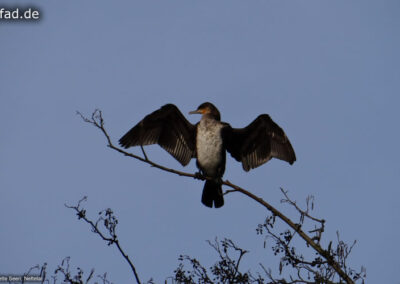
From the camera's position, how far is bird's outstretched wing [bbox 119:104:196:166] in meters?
8.38

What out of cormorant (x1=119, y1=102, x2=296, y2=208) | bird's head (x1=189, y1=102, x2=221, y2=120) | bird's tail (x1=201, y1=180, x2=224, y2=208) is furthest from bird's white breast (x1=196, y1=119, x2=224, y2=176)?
bird's head (x1=189, y1=102, x2=221, y2=120)

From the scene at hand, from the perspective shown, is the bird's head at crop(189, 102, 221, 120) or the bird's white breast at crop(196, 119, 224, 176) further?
the bird's head at crop(189, 102, 221, 120)

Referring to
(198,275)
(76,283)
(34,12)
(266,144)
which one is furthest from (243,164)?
(34,12)

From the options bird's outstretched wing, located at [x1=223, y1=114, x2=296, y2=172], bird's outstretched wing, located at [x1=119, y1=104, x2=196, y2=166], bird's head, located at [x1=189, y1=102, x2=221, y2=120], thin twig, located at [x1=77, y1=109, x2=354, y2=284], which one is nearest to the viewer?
thin twig, located at [x1=77, y1=109, x2=354, y2=284]

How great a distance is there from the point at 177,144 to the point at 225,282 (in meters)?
3.12

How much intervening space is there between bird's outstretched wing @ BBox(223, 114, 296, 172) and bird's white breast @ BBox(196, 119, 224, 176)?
0.20 metres

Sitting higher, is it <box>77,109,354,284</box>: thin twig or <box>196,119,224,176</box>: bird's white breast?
<box>196,119,224,176</box>: bird's white breast

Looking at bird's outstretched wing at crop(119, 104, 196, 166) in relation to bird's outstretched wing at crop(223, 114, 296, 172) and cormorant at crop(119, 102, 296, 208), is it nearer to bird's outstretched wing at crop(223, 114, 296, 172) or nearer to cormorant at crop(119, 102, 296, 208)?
cormorant at crop(119, 102, 296, 208)

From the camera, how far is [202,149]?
823 cm

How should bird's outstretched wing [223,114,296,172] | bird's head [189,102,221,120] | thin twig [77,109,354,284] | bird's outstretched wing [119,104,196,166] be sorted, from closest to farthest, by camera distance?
A: thin twig [77,109,354,284]
bird's outstretched wing [223,114,296,172]
bird's outstretched wing [119,104,196,166]
bird's head [189,102,221,120]

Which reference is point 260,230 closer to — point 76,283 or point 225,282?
point 225,282

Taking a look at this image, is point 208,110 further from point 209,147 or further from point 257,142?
point 257,142

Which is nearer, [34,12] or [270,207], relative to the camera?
[270,207]

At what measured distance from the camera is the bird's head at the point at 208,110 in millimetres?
8742
